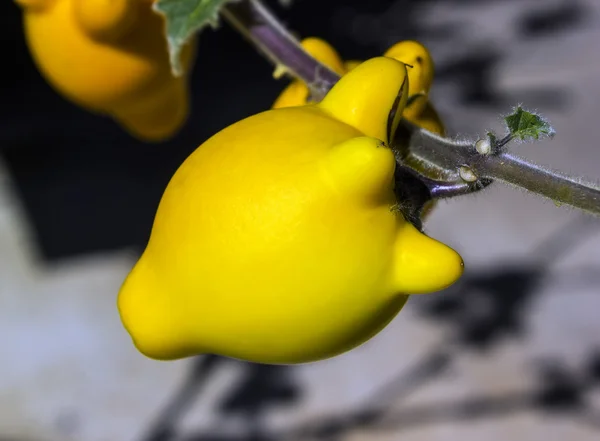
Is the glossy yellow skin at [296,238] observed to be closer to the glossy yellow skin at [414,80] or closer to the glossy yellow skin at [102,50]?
the glossy yellow skin at [414,80]

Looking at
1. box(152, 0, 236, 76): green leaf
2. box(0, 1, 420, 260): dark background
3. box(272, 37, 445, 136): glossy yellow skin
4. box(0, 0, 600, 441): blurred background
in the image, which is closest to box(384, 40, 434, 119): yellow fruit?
box(272, 37, 445, 136): glossy yellow skin

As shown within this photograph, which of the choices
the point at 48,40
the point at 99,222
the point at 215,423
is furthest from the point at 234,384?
the point at 48,40

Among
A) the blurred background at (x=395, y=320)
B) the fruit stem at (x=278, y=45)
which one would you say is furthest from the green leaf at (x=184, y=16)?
the blurred background at (x=395, y=320)

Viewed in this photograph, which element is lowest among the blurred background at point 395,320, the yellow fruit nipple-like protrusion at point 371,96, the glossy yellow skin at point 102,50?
the blurred background at point 395,320

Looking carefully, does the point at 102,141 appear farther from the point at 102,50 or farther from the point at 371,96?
the point at 371,96

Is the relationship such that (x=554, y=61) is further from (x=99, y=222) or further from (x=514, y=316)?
(x=99, y=222)

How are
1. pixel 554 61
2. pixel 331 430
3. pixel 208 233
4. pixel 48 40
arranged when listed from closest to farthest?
pixel 208 233, pixel 48 40, pixel 331 430, pixel 554 61

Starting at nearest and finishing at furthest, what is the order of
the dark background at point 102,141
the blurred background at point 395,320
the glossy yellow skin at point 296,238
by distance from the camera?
the glossy yellow skin at point 296,238
the blurred background at point 395,320
the dark background at point 102,141
